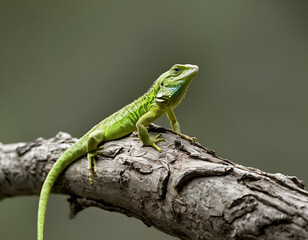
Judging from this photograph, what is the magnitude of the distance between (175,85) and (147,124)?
1.45 ft

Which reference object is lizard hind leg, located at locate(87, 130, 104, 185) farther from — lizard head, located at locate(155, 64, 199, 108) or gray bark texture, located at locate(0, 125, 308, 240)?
lizard head, located at locate(155, 64, 199, 108)

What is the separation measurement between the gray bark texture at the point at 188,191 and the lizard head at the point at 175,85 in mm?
270

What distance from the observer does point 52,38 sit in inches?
265

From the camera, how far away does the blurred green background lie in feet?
18.9

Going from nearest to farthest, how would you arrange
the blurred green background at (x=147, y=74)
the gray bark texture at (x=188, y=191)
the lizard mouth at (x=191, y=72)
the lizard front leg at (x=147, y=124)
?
the gray bark texture at (x=188, y=191) < the lizard front leg at (x=147, y=124) < the lizard mouth at (x=191, y=72) < the blurred green background at (x=147, y=74)

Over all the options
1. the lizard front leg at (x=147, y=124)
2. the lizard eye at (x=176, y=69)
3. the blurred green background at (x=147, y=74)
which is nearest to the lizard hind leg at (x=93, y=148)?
the lizard front leg at (x=147, y=124)

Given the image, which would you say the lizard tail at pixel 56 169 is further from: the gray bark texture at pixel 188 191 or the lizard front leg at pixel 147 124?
the lizard front leg at pixel 147 124

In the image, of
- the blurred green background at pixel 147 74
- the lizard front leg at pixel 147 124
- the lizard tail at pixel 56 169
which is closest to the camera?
the lizard front leg at pixel 147 124

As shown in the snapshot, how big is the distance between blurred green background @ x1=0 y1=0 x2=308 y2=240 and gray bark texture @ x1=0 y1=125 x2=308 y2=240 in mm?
2827

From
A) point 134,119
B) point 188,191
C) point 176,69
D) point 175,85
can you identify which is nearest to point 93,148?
point 134,119

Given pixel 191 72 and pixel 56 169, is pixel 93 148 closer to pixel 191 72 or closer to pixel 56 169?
pixel 56 169

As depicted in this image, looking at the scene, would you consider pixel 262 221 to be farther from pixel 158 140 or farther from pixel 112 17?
pixel 112 17

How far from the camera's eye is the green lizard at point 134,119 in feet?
10.5

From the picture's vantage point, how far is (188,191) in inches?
93.9
